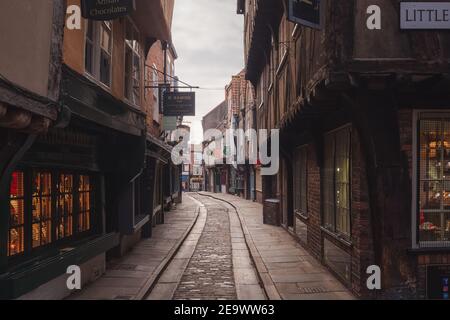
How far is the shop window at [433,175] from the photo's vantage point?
673 cm

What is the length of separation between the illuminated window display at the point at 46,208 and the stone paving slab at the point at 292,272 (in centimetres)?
367

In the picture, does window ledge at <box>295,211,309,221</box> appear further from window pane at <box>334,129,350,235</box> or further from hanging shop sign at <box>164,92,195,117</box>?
hanging shop sign at <box>164,92,195,117</box>

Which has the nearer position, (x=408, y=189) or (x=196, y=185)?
(x=408, y=189)

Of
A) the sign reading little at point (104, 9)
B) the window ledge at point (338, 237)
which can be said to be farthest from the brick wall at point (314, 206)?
the sign reading little at point (104, 9)

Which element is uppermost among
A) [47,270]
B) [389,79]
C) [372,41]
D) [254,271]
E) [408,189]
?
[372,41]

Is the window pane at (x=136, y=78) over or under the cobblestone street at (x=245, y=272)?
over

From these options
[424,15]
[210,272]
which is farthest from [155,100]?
[424,15]

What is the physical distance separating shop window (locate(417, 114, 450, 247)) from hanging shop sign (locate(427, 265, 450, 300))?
0.38 metres

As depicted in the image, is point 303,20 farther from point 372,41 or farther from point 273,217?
point 273,217

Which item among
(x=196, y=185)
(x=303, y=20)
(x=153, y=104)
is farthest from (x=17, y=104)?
(x=196, y=185)

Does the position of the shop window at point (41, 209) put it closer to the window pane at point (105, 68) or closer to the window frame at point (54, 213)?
the window frame at point (54, 213)

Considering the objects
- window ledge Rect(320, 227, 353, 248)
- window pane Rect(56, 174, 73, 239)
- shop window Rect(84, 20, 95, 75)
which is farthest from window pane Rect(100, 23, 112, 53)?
window ledge Rect(320, 227, 353, 248)

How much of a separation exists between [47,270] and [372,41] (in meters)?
5.48

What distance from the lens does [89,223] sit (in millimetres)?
8914
